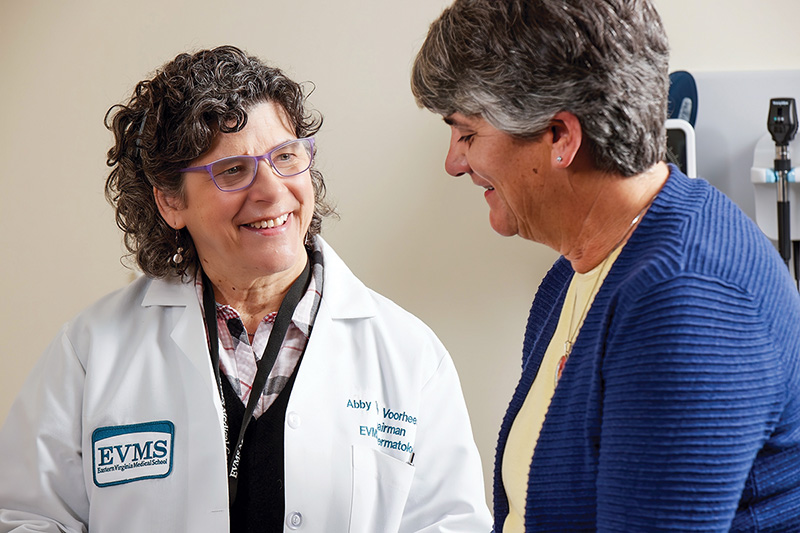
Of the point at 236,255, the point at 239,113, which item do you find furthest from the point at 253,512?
the point at 239,113

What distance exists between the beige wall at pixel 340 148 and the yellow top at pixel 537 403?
1123mm

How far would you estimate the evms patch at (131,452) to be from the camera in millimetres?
1355

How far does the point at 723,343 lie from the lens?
679 mm

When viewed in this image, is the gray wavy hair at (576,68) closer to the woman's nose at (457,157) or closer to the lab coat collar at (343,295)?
the woman's nose at (457,157)

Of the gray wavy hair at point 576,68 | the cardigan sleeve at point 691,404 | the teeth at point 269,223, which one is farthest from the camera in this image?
the teeth at point 269,223

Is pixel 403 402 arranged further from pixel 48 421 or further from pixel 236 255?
pixel 48 421

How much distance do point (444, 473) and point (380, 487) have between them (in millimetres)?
132

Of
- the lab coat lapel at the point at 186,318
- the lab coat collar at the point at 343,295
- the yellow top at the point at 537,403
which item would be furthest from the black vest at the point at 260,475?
the yellow top at the point at 537,403

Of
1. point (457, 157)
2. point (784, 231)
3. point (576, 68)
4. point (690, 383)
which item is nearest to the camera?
point (690, 383)

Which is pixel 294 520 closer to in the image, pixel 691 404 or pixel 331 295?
pixel 331 295

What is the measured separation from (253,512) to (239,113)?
0.71 m

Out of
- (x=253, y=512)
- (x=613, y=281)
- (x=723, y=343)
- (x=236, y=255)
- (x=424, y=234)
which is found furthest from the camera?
(x=424, y=234)

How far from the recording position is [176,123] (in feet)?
4.71

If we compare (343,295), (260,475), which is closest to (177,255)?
(343,295)
